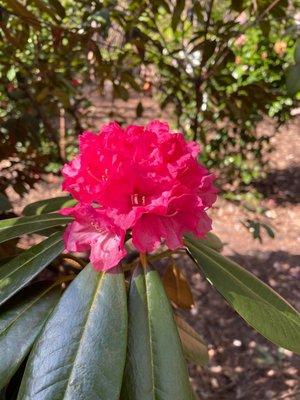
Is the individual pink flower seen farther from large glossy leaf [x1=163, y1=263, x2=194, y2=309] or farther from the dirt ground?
the dirt ground

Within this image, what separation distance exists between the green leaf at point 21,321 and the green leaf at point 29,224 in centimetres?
13

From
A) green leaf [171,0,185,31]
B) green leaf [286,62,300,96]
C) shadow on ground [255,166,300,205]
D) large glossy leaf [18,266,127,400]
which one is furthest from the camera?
shadow on ground [255,166,300,205]

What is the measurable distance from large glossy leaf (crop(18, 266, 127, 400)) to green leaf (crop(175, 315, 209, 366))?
0.54 m

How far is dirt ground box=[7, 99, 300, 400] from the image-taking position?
228 centimetres

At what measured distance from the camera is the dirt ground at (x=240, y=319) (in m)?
2.28

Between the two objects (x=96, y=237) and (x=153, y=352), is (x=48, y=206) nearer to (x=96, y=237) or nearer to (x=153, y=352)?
(x=96, y=237)

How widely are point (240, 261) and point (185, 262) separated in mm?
382

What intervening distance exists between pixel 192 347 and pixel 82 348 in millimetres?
649

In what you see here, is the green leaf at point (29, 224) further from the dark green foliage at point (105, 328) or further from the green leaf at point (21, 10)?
the green leaf at point (21, 10)

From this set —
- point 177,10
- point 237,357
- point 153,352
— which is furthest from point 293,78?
point 237,357

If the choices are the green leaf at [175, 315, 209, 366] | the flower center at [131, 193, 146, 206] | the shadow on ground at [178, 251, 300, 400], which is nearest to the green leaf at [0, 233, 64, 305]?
the flower center at [131, 193, 146, 206]

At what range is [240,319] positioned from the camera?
105 inches

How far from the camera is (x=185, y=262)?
10.1ft

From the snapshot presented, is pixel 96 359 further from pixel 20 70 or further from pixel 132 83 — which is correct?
pixel 20 70
